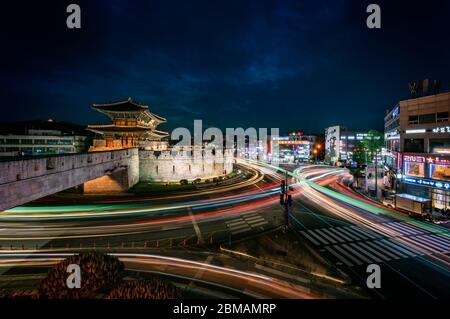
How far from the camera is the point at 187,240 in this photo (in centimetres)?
1622

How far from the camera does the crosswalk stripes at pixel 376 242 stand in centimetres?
1414

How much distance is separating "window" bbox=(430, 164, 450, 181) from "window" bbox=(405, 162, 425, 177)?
1087 mm

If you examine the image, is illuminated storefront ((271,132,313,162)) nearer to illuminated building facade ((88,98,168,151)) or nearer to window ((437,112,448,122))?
illuminated building facade ((88,98,168,151))

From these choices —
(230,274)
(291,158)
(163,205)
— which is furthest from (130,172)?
(291,158)

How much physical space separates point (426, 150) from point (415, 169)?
2.51 m

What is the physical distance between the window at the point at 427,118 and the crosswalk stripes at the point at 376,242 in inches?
590

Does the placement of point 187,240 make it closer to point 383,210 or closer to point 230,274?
point 230,274

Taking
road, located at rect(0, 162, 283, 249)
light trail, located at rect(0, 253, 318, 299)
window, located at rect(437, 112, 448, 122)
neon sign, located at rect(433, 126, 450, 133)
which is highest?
window, located at rect(437, 112, 448, 122)

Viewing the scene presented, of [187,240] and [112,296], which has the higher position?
[112,296]

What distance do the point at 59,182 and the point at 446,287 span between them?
77.5ft

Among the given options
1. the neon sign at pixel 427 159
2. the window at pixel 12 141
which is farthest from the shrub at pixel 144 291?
the window at pixel 12 141

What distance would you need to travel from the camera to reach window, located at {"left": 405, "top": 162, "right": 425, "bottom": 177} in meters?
26.1

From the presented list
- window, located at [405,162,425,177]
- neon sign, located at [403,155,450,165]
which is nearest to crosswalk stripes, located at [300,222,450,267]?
neon sign, located at [403,155,450,165]

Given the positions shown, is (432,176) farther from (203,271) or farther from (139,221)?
(139,221)
